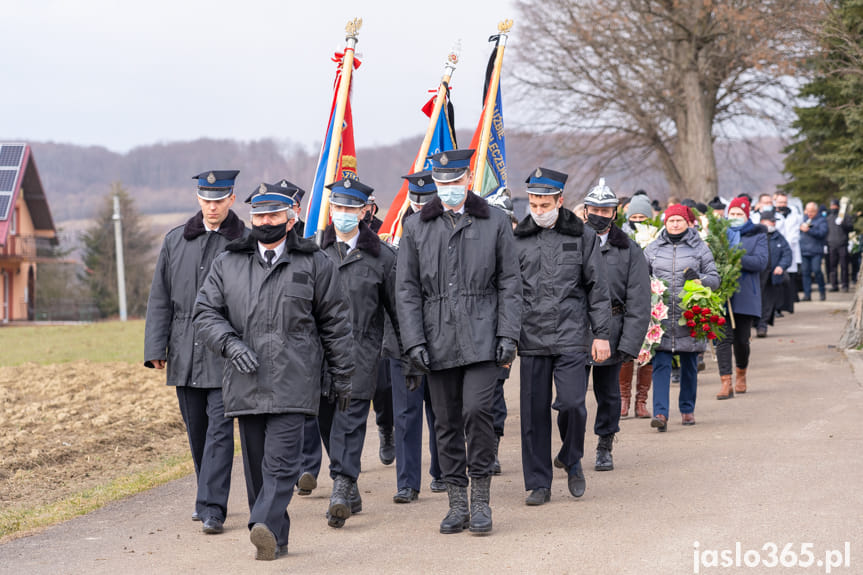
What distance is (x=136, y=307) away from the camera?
69.4m

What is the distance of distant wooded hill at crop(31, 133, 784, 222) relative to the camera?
38844 millimetres

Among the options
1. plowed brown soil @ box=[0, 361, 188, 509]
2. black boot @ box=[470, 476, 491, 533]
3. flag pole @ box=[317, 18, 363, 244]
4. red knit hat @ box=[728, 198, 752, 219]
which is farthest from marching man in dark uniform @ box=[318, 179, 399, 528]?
red knit hat @ box=[728, 198, 752, 219]

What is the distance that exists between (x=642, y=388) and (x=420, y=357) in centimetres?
518

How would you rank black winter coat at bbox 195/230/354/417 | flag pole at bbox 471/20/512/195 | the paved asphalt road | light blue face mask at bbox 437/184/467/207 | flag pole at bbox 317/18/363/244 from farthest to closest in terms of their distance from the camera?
flag pole at bbox 471/20/512/195 < flag pole at bbox 317/18/363/244 < light blue face mask at bbox 437/184/467/207 < black winter coat at bbox 195/230/354/417 < the paved asphalt road

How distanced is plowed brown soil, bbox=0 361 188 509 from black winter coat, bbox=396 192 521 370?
373 centimetres

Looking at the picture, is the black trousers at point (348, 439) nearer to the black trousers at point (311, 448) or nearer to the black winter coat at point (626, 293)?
the black trousers at point (311, 448)

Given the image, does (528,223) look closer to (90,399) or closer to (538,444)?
(538,444)

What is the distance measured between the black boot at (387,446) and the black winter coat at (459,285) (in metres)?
2.86

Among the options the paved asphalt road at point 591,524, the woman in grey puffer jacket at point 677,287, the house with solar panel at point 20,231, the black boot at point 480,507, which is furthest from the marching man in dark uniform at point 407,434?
the house with solar panel at point 20,231

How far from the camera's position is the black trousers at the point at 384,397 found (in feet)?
30.3

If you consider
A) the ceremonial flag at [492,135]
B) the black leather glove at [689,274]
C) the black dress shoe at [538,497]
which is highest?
the ceremonial flag at [492,135]

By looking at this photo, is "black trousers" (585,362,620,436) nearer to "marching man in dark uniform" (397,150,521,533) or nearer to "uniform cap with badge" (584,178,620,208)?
"uniform cap with badge" (584,178,620,208)

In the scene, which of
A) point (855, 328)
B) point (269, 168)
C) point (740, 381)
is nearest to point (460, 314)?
point (740, 381)

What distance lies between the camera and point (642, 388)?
39.0ft
